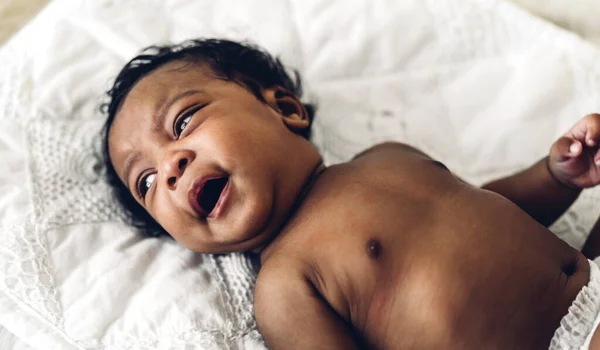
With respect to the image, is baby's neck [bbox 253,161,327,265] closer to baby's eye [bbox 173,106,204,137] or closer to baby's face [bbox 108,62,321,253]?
baby's face [bbox 108,62,321,253]

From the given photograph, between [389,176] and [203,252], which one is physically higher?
[389,176]

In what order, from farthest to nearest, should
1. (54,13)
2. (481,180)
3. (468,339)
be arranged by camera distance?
(54,13), (481,180), (468,339)

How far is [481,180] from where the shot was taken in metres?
1.05

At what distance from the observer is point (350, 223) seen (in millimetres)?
797

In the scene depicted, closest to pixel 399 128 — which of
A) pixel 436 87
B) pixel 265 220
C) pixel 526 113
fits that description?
pixel 436 87

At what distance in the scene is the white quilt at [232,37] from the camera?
2.67 ft

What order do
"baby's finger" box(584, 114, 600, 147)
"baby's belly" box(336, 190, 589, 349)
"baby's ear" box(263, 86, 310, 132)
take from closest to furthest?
"baby's belly" box(336, 190, 589, 349)
"baby's finger" box(584, 114, 600, 147)
"baby's ear" box(263, 86, 310, 132)

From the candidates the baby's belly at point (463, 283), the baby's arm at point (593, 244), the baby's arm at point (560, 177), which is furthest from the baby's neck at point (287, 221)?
the baby's arm at point (593, 244)

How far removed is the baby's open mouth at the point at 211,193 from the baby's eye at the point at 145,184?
3.9 inches

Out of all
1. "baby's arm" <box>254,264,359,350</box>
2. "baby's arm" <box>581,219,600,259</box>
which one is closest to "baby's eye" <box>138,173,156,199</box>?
"baby's arm" <box>254,264,359,350</box>

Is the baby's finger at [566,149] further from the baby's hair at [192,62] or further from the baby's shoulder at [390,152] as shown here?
the baby's hair at [192,62]

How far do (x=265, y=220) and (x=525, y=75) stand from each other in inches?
22.4

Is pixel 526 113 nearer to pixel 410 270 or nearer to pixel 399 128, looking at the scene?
pixel 399 128

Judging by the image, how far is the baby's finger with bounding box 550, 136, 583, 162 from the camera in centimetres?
85
